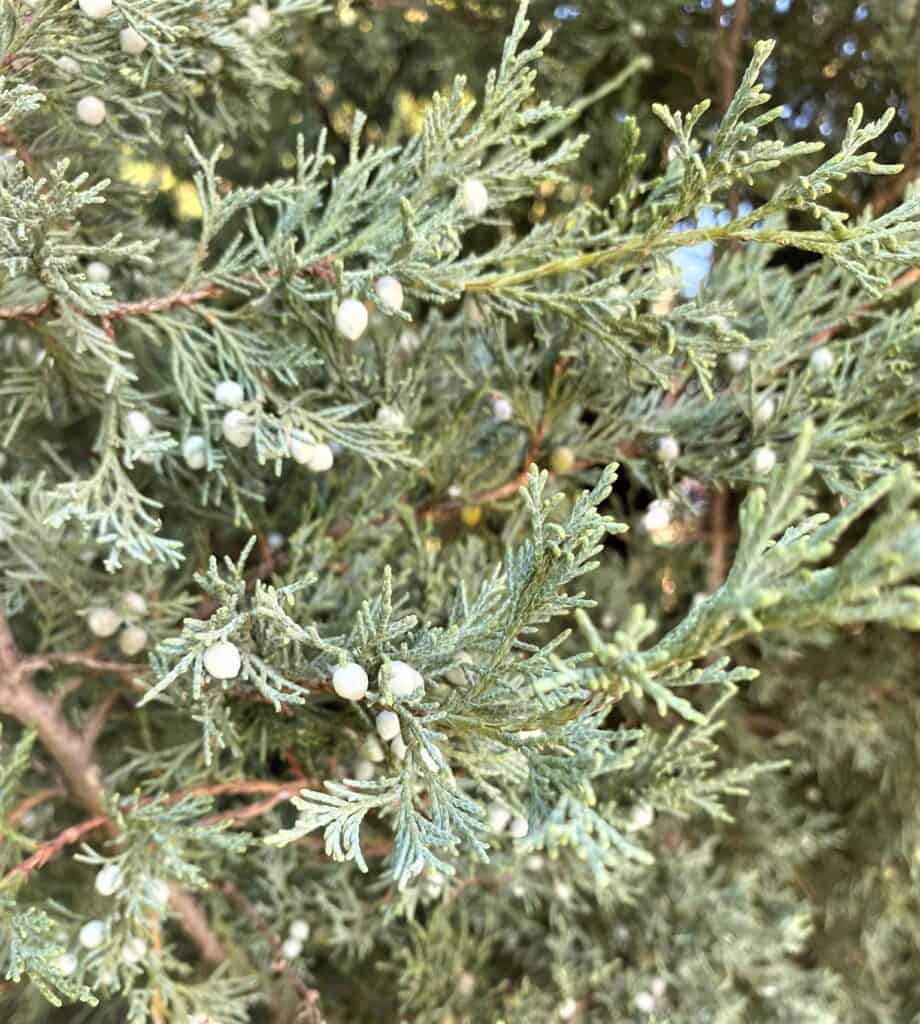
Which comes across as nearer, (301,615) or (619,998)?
(301,615)

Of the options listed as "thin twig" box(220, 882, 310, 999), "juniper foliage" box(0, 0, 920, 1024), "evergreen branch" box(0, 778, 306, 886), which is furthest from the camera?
"thin twig" box(220, 882, 310, 999)

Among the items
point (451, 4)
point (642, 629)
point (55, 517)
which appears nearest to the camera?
point (642, 629)

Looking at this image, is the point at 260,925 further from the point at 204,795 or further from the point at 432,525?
the point at 432,525

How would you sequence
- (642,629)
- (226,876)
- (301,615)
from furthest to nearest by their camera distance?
1. (226,876)
2. (301,615)
3. (642,629)

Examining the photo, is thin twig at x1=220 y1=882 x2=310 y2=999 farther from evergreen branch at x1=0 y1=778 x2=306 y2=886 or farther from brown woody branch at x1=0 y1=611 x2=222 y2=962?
evergreen branch at x1=0 y1=778 x2=306 y2=886

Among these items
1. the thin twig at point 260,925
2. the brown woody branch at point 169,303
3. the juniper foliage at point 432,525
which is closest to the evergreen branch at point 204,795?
the juniper foliage at point 432,525

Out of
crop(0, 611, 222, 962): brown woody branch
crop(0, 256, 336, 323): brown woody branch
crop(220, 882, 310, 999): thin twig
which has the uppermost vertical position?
crop(0, 256, 336, 323): brown woody branch

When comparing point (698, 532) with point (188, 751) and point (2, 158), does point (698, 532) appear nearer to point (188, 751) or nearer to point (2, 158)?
point (188, 751)

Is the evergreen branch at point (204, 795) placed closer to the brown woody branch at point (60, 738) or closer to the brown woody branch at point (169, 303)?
the brown woody branch at point (60, 738)


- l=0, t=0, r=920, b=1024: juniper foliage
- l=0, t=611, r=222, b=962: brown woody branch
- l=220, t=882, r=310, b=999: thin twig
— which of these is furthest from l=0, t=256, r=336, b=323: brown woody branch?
l=220, t=882, r=310, b=999: thin twig

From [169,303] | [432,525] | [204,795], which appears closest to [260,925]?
[204,795]

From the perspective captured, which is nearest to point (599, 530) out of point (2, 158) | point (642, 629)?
point (642, 629)
